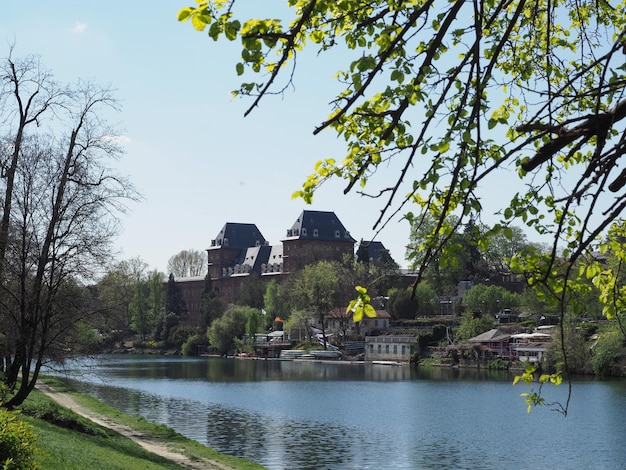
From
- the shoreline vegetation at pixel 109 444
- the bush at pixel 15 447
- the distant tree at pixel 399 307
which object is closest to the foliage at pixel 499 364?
the distant tree at pixel 399 307

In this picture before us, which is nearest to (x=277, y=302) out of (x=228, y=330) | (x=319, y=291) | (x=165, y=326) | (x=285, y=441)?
(x=228, y=330)

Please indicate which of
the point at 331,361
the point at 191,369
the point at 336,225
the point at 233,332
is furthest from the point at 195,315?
the point at 191,369

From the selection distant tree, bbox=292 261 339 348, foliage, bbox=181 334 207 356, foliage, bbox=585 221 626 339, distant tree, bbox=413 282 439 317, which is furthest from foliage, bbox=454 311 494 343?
foliage, bbox=585 221 626 339

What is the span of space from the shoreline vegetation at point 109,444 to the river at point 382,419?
42.7 inches

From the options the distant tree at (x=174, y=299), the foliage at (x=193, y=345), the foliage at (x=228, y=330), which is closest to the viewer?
the foliage at (x=228, y=330)

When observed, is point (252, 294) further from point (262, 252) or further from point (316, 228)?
point (262, 252)

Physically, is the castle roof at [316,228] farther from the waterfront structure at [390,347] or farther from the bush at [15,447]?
the bush at [15,447]

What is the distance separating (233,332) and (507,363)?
35985 millimetres

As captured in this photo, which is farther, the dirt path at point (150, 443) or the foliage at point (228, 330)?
the foliage at point (228, 330)

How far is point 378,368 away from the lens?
60219 millimetres

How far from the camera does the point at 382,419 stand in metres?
28.3

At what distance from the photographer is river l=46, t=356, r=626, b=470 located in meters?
20.5

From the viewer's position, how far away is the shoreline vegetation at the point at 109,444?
12.2 m

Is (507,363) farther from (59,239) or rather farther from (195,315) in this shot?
(195,315)
